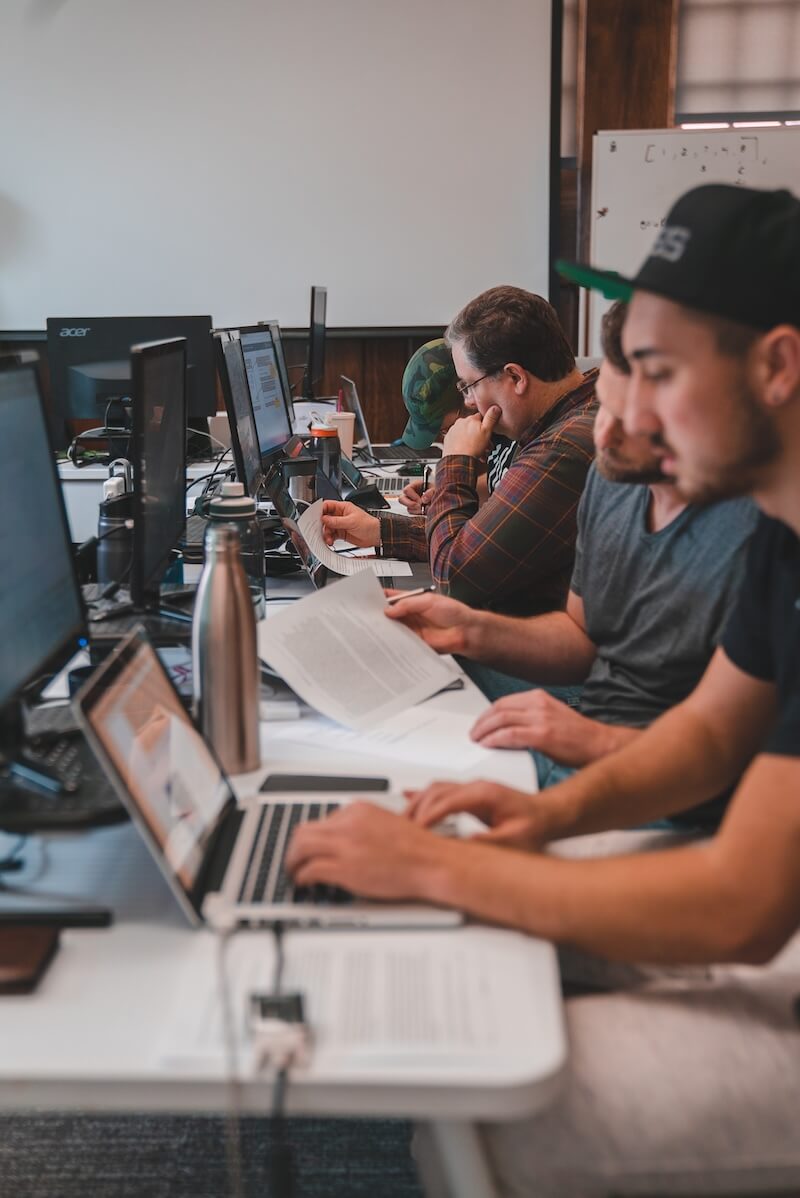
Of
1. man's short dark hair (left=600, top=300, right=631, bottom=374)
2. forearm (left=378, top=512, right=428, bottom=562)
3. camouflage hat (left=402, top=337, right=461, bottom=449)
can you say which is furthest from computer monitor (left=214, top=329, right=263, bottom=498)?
man's short dark hair (left=600, top=300, right=631, bottom=374)

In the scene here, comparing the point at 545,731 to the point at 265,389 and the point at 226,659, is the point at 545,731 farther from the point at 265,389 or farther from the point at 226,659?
the point at 265,389

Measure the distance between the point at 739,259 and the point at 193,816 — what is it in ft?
2.20

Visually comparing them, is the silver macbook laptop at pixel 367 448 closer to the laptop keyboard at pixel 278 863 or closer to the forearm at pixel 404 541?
the forearm at pixel 404 541

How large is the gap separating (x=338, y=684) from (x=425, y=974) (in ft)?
2.03

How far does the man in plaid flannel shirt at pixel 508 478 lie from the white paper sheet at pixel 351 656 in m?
0.50

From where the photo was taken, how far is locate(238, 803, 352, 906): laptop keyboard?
90 centimetres

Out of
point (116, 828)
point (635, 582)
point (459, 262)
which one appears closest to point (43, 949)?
point (116, 828)

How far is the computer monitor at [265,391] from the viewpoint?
2605 mm

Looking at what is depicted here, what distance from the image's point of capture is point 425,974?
82cm

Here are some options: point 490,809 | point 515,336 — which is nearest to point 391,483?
point 515,336

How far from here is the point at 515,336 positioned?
2.23 meters

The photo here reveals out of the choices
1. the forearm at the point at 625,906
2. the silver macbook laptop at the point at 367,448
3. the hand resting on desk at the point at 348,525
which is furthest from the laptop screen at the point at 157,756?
the silver macbook laptop at the point at 367,448

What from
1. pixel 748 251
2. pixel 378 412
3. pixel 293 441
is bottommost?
pixel 378 412

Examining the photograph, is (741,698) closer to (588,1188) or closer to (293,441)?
(588,1188)
